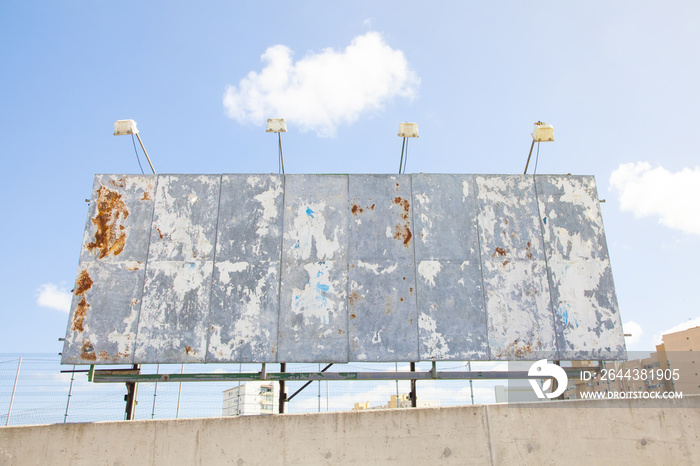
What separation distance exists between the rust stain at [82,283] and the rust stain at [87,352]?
1067mm

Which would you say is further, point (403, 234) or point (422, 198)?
point (422, 198)

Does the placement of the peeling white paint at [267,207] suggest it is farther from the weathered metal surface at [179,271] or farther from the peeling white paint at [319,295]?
the peeling white paint at [319,295]

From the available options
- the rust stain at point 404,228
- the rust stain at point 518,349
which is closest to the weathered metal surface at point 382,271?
the rust stain at point 404,228

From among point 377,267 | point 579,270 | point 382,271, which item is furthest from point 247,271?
point 579,270

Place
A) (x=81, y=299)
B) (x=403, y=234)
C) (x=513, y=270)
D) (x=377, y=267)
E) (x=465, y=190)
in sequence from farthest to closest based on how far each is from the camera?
(x=465, y=190) < (x=403, y=234) < (x=513, y=270) < (x=377, y=267) < (x=81, y=299)

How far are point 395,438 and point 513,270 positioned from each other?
4588 mm

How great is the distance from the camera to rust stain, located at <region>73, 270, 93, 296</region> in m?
9.77

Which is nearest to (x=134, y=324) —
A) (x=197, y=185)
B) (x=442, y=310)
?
(x=197, y=185)

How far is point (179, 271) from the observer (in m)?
9.85

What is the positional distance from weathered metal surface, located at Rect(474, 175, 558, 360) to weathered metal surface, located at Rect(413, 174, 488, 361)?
237mm

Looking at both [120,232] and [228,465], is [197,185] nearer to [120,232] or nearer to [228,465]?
[120,232]

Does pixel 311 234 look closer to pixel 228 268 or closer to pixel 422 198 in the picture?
pixel 228 268

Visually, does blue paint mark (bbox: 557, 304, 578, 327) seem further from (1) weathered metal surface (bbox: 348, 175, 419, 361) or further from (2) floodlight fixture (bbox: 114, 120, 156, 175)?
(2) floodlight fixture (bbox: 114, 120, 156, 175)

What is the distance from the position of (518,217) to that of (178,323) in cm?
763
